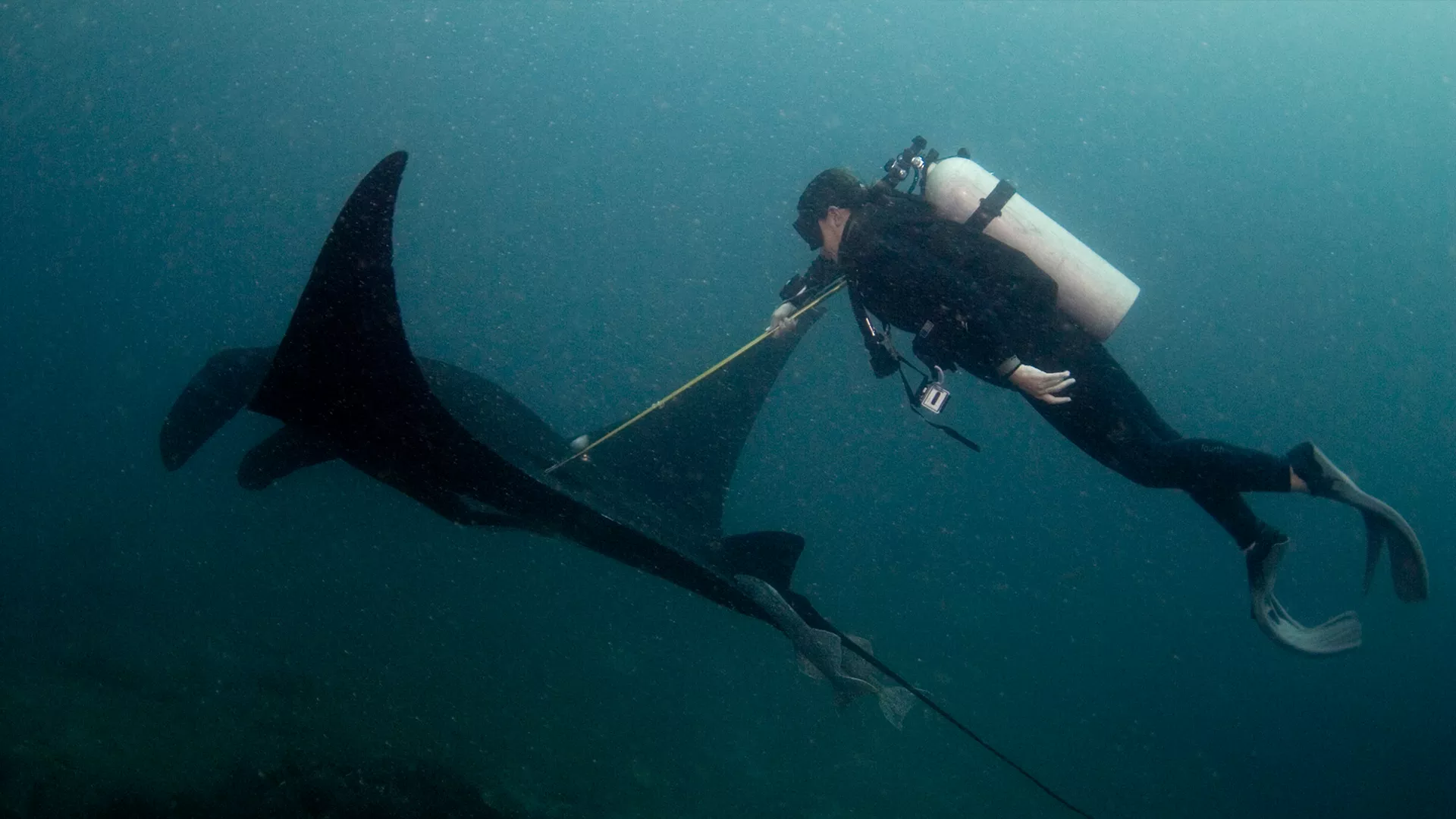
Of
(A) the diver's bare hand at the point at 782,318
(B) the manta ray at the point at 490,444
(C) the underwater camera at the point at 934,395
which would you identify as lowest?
(B) the manta ray at the point at 490,444

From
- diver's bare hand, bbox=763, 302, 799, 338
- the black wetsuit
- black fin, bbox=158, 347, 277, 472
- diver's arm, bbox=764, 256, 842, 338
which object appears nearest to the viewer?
the black wetsuit

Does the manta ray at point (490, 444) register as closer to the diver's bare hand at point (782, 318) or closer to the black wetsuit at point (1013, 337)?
the diver's bare hand at point (782, 318)

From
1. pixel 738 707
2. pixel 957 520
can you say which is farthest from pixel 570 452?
pixel 957 520

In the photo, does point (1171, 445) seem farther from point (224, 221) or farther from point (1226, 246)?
point (224, 221)

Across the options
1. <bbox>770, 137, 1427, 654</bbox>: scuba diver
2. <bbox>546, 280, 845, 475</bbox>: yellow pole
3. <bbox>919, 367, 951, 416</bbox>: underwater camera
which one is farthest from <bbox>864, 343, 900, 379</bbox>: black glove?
<bbox>546, 280, 845, 475</bbox>: yellow pole

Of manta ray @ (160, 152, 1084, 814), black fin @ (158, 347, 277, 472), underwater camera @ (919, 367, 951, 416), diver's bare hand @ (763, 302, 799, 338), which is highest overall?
underwater camera @ (919, 367, 951, 416)

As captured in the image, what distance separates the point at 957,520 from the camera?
55.7m

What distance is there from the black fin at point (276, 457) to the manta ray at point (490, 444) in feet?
0.05

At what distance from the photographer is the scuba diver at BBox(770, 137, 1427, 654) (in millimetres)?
3652

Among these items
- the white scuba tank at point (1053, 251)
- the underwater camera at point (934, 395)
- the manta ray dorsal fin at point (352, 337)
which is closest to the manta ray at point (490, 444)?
the manta ray dorsal fin at point (352, 337)

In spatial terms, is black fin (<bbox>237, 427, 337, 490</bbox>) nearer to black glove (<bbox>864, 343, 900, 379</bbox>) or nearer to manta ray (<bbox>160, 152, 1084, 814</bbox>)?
manta ray (<bbox>160, 152, 1084, 814</bbox>)

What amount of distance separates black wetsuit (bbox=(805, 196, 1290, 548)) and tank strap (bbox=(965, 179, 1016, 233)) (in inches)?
5.7

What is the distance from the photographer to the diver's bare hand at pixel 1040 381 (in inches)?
144

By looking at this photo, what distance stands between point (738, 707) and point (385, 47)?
126839mm
